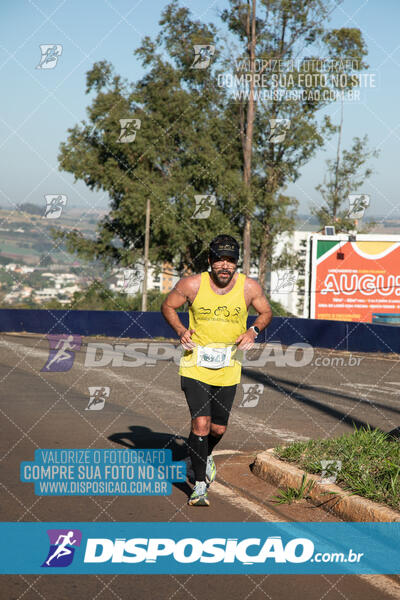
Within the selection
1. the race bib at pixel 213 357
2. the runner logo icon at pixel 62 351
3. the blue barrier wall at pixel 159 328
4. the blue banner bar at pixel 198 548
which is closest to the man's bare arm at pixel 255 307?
the race bib at pixel 213 357

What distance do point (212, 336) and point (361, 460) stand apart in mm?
1553

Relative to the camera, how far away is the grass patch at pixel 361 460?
18.4ft

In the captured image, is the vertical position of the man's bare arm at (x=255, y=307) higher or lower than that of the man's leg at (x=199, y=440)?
higher

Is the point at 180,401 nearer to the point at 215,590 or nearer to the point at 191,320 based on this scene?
the point at 191,320

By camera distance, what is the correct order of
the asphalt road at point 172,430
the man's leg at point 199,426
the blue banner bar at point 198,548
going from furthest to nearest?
1. the man's leg at point 199,426
2. the blue banner bar at point 198,548
3. the asphalt road at point 172,430

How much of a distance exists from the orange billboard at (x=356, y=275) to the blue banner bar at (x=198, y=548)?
26.8m

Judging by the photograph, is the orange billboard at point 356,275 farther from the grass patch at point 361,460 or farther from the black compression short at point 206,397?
the black compression short at point 206,397

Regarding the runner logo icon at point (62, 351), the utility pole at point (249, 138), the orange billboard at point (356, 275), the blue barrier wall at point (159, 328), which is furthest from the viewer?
the utility pole at point (249, 138)

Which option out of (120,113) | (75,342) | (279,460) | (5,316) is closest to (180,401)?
(279,460)

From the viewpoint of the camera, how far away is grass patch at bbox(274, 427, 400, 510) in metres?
5.60

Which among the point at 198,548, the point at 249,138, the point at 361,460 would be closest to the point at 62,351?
the point at 361,460

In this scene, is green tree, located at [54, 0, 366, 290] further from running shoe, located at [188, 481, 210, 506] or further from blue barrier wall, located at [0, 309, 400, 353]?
running shoe, located at [188, 481, 210, 506]

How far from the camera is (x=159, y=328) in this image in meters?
30.5

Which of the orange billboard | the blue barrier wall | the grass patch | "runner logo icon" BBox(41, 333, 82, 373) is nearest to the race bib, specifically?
the grass patch
